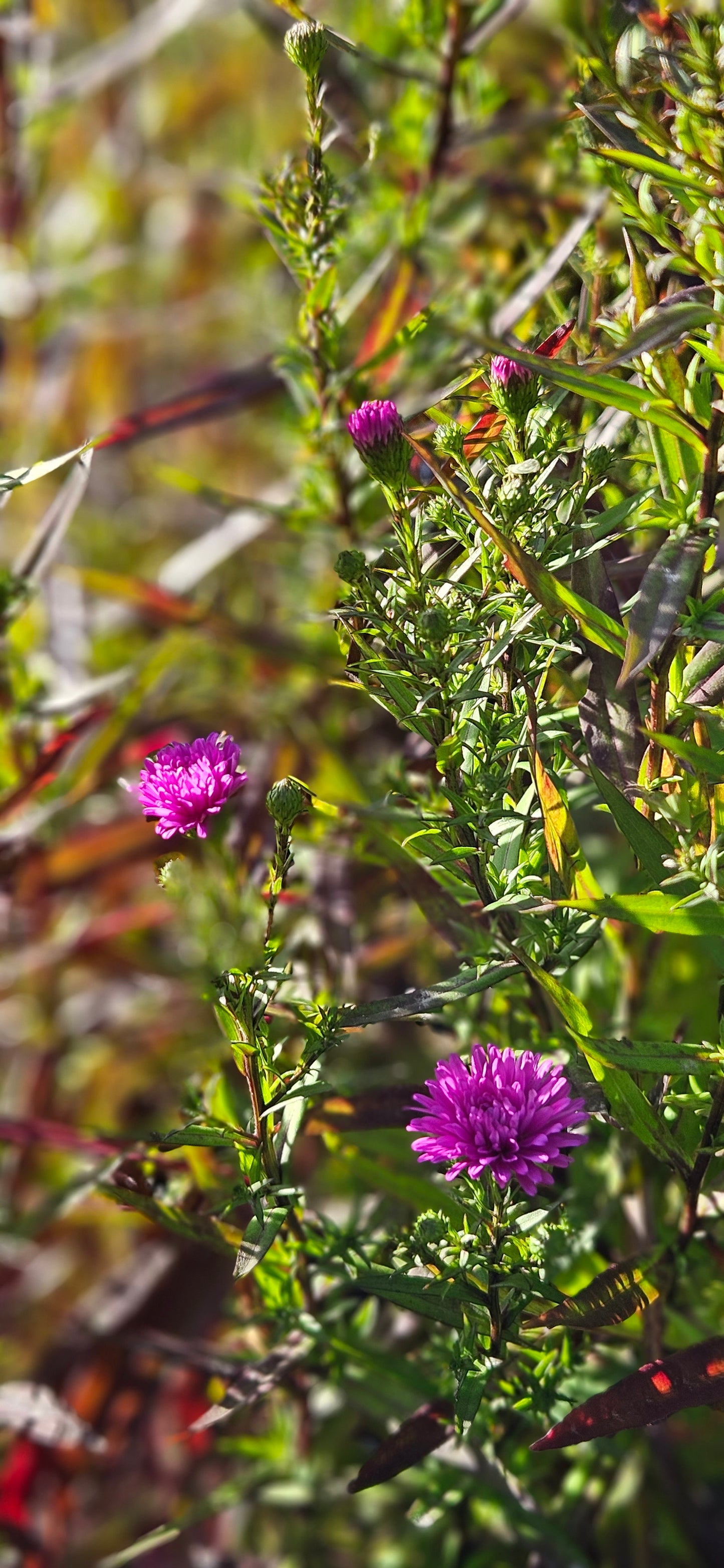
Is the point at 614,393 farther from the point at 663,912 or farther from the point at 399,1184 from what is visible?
the point at 399,1184

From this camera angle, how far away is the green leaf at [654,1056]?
13.1 inches

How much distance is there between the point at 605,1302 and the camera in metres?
0.36

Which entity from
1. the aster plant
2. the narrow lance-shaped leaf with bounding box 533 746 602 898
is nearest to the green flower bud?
the aster plant

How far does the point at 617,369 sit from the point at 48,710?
0.33m

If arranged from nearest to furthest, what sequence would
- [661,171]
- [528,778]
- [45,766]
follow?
[661,171], [528,778], [45,766]

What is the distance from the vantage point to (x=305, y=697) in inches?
30.5

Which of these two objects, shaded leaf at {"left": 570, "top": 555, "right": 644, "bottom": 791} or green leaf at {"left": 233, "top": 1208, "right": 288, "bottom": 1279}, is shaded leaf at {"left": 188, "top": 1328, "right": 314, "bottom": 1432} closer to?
green leaf at {"left": 233, "top": 1208, "right": 288, "bottom": 1279}

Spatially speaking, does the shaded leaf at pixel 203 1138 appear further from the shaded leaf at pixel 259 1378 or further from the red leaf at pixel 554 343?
the red leaf at pixel 554 343

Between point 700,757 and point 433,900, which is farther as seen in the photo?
point 433,900

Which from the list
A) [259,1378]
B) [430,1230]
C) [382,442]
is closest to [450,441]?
[382,442]

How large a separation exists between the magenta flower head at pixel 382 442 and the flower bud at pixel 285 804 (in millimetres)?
90

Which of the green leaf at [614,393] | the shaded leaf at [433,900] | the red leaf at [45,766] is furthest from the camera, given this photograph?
the red leaf at [45,766]

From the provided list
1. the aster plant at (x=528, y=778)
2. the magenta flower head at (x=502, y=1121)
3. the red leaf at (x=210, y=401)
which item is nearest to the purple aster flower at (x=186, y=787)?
the aster plant at (x=528, y=778)

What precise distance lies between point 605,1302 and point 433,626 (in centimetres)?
21
